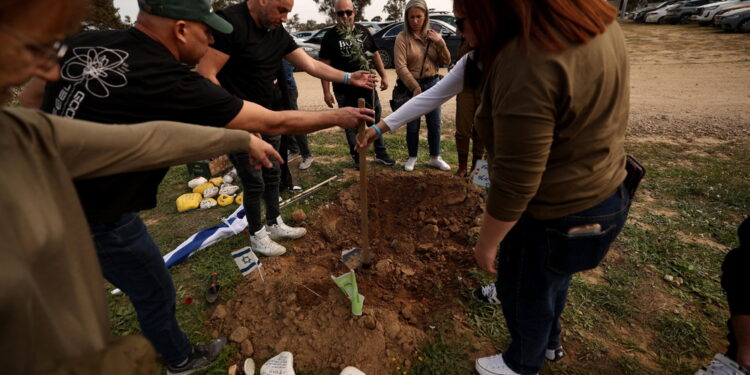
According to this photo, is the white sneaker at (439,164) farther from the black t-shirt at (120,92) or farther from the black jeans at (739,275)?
the black t-shirt at (120,92)

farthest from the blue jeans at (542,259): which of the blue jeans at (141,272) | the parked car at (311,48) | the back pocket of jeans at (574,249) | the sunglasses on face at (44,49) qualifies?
the parked car at (311,48)

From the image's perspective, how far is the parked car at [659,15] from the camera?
2189cm

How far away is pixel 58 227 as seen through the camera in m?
0.79

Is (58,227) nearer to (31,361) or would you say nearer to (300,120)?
(31,361)

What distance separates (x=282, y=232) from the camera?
11.4ft

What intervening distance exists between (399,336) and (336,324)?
1.40 feet

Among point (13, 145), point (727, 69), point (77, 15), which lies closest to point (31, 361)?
point (13, 145)

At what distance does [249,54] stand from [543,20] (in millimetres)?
2424

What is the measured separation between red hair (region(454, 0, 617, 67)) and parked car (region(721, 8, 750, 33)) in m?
20.9

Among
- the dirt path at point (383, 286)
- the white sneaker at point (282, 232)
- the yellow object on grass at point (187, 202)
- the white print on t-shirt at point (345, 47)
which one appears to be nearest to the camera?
the dirt path at point (383, 286)

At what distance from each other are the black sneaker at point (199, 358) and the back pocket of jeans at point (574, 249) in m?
2.06

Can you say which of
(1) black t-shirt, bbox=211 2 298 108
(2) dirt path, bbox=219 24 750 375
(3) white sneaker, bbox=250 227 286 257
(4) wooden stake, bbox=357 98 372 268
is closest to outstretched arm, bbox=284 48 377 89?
(1) black t-shirt, bbox=211 2 298 108

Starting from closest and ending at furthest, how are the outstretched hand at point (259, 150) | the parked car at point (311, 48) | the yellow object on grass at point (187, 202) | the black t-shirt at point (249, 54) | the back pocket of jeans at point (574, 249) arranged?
the back pocket of jeans at point (574, 249) → the outstretched hand at point (259, 150) → the black t-shirt at point (249, 54) → the yellow object on grass at point (187, 202) → the parked car at point (311, 48)

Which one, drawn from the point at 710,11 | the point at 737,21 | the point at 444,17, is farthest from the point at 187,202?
the point at 710,11
